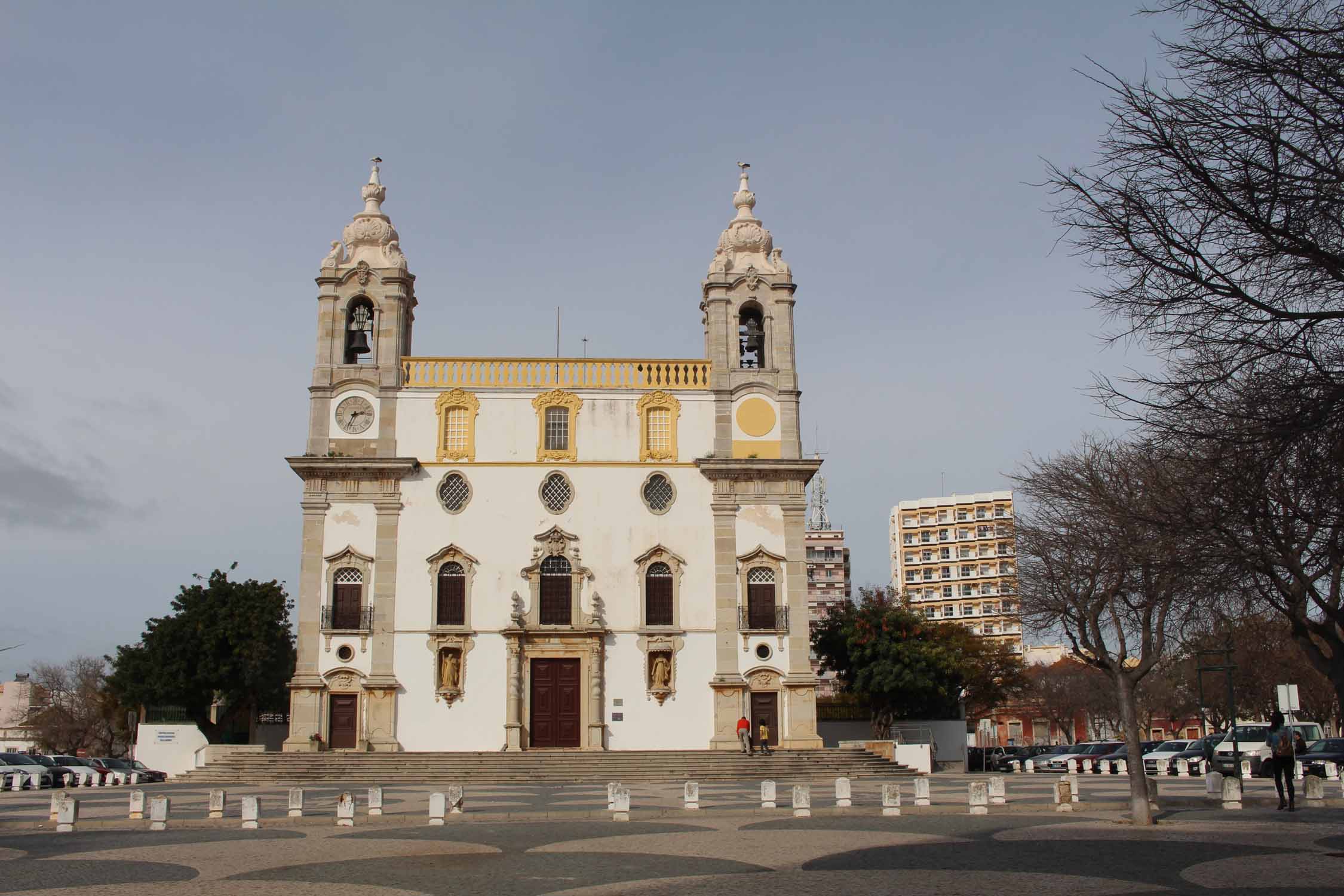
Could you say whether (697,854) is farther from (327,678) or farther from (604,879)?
(327,678)

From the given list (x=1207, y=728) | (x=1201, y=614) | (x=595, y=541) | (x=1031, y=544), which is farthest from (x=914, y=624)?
(x=1207, y=728)

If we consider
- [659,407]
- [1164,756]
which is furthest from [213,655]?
[1164,756]

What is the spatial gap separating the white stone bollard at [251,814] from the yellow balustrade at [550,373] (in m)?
19.5

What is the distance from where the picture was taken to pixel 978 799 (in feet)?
65.4

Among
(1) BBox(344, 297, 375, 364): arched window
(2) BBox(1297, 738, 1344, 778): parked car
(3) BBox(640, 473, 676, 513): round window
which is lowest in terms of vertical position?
(2) BBox(1297, 738, 1344, 778): parked car

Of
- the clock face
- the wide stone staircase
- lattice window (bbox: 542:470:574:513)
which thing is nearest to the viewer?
the wide stone staircase

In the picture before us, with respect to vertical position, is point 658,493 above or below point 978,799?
above

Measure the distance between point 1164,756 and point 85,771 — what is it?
32028 mm

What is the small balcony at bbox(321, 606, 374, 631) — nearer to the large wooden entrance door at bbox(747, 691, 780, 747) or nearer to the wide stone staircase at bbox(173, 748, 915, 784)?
the wide stone staircase at bbox(173, 748, 915, 784)

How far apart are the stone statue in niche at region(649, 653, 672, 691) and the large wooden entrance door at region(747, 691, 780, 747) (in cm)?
241

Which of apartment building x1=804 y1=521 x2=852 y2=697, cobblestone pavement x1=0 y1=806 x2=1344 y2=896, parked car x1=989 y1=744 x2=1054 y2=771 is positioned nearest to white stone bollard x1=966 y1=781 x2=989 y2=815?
cobblestone pavement x1=0 y1=806 x2=1344 y2=896

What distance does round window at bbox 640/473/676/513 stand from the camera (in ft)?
119

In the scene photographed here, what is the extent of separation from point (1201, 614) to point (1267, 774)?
1639 centimetres

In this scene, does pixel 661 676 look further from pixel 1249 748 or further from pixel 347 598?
pixel 1249 748
